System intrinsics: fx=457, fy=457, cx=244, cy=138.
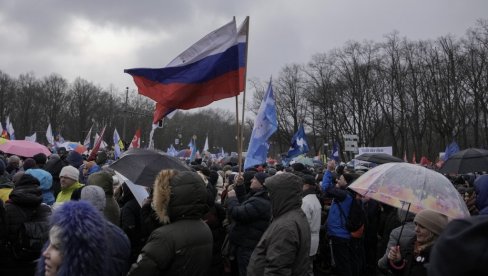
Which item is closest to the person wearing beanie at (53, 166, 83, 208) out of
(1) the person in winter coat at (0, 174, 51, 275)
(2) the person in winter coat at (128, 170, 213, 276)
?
(1) the person in winter coat at (0, 174, 51, 275)

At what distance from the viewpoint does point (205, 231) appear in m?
3.38

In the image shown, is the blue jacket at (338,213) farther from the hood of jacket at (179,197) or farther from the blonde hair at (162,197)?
the blonde hair at (162,197)

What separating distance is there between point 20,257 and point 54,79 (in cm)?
8205

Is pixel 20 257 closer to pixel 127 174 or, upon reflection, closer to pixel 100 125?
pixel 127 174

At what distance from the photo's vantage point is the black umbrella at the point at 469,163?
10.2 m

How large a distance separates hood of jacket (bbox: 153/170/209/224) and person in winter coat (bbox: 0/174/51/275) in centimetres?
241

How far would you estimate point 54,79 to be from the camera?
8025 centimetres

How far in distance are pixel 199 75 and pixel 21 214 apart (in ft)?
10.3

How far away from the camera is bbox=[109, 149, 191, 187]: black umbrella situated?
17.6ft

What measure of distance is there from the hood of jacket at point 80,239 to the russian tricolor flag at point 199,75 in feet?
14.2

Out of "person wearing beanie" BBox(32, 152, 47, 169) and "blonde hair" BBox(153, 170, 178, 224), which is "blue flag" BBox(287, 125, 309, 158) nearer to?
"person wearing beanie" BBox(32, 152, 47, 169)

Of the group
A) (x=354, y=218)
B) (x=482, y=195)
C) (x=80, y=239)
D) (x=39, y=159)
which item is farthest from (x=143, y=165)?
(x=39, y=159)

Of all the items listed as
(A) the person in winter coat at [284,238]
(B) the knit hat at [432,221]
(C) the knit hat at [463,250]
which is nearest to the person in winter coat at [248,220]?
(A) the person in winter coat at [284,238]

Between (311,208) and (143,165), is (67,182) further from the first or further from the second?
(311,208)
